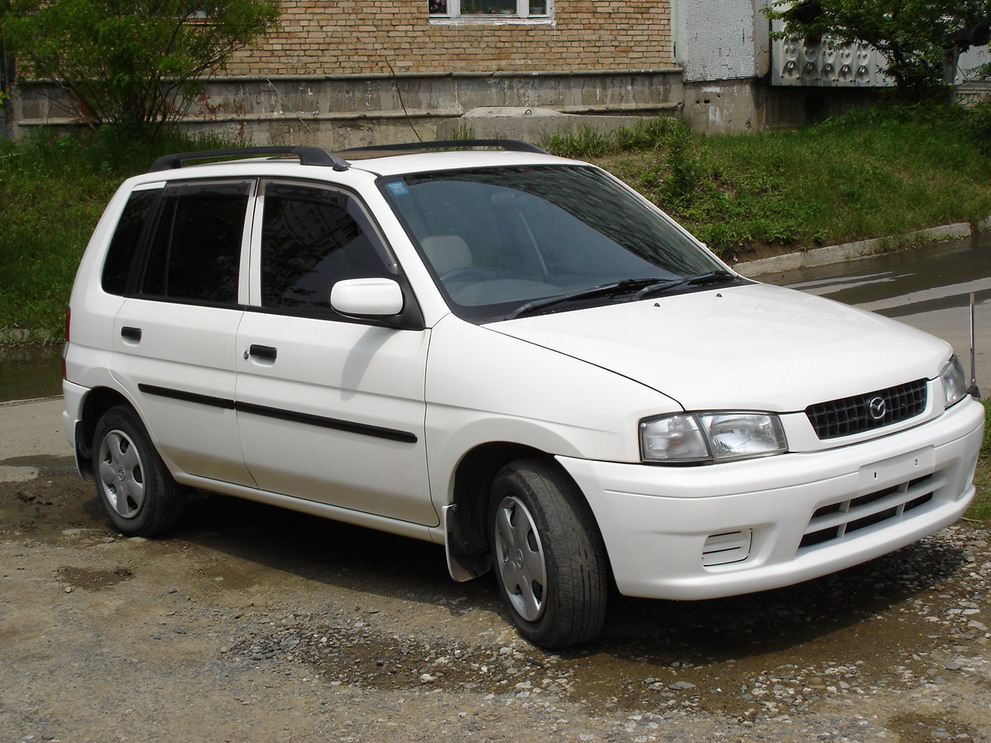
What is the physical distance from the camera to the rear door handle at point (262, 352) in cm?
527

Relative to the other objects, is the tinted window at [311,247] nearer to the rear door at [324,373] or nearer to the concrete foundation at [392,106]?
the rear door at [324,373]

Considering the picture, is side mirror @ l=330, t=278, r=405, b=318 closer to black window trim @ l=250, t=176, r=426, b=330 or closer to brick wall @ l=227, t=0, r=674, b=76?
black window trim @ l=250, t=176, r=426, b=330

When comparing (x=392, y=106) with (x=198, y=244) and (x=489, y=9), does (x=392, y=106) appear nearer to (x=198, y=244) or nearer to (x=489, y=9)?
(x=489, y=9)

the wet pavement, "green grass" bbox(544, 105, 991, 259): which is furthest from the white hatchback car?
"green grass" bbox(544, 105, 991, 259)

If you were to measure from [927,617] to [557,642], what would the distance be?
4.33ft

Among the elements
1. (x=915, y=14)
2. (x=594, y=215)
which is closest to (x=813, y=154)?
(x=915, y=14)

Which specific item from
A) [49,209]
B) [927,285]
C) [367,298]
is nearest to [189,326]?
[367,298]

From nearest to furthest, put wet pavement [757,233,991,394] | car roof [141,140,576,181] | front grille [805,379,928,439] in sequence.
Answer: front grille [805,379,928,439] < car roof [141,140,576,181] < wet pavement [757,233,991,394]

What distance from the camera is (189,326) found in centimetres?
569

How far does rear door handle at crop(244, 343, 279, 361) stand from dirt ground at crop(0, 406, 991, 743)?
0.97m

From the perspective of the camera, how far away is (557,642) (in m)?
4.41

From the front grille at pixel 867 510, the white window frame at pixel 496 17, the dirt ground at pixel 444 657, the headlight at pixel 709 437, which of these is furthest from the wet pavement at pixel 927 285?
the white window frame at pixel 496 17

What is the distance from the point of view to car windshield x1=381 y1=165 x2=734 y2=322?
4.93 metres

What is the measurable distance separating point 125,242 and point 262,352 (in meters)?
1.45
